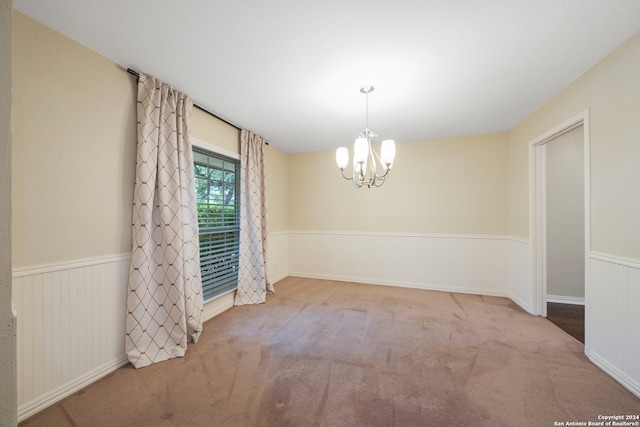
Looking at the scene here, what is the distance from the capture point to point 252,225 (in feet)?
11.1

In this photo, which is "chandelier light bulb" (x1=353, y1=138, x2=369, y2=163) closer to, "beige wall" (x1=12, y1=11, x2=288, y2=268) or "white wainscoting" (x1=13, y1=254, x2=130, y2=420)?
"beige wall" (x1=12, y1=11, x2=288, y2=268)

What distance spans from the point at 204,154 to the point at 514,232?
4.17m

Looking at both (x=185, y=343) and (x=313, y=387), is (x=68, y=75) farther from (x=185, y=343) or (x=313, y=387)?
(x=313, y=387)

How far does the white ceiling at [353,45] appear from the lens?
1.40 m

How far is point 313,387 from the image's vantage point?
5.42ft

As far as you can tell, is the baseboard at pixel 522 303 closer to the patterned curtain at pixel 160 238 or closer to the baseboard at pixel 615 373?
the baseboard at pixel 615 373

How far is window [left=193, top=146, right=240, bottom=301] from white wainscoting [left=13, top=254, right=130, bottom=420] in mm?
909

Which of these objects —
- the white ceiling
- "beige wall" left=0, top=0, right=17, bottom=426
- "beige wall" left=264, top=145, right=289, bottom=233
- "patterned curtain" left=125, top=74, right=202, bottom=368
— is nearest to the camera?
"beige wall" left=0, top=0, right=17, bottom=426

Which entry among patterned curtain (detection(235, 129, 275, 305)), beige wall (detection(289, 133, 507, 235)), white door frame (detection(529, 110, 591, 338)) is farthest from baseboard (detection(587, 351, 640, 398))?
patterned curtain (detection(235, 129, 275, 305))

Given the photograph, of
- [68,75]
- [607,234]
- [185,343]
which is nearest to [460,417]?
[607,234]

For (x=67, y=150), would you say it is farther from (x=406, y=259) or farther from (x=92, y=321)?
(x=406, y=259)

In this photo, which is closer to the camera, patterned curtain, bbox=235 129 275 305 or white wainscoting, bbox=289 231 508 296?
patterned curtain, bbox=235 129 275 305

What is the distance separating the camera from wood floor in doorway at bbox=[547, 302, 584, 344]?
7.95 ft

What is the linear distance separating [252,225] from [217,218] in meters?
0.53
